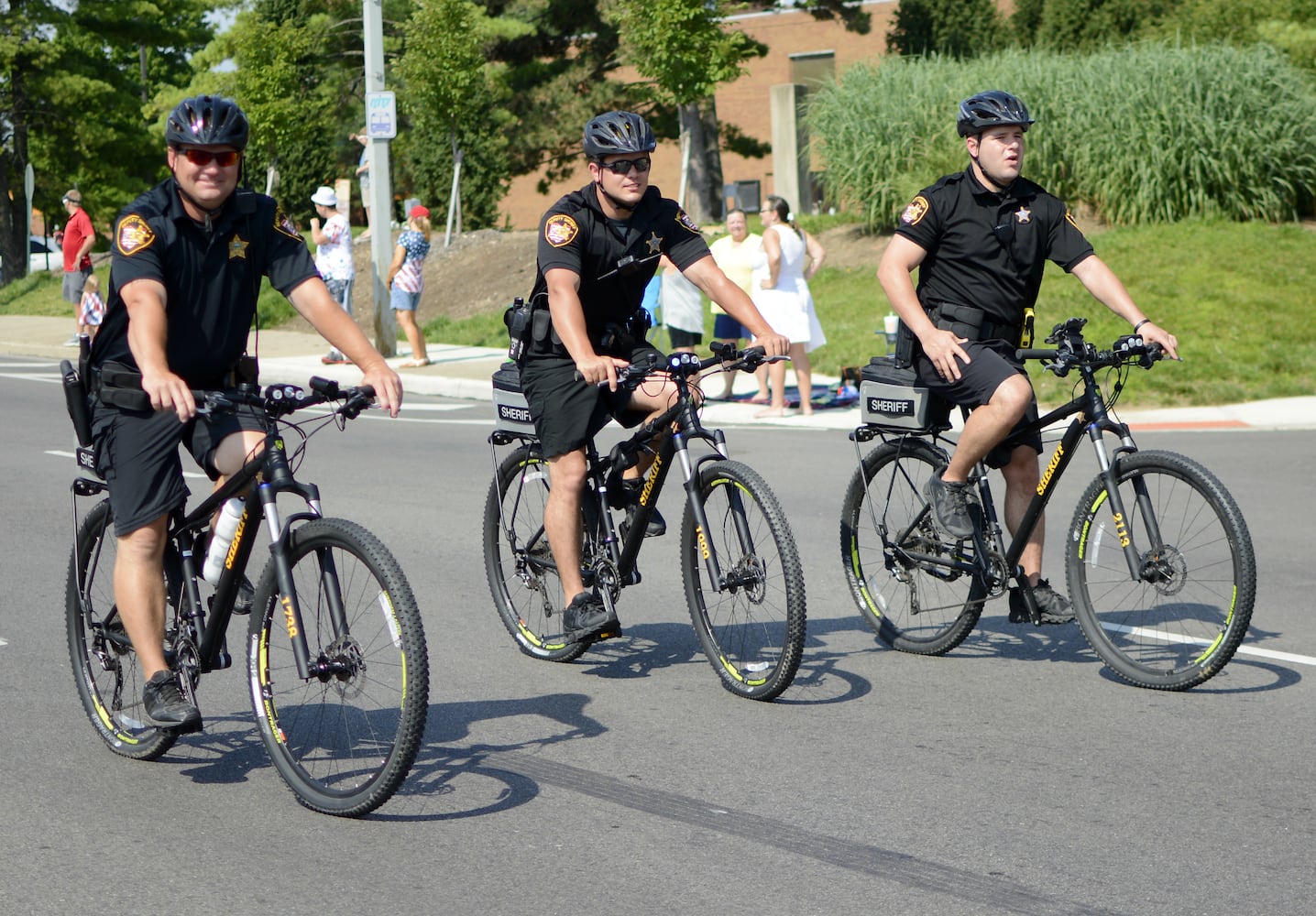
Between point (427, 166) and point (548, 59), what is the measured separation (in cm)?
469

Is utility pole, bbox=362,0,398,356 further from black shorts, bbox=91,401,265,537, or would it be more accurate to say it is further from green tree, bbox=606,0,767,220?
black shorts, bbox=91,401,265,537

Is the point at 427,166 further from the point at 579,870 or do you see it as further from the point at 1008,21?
the point at 579,870

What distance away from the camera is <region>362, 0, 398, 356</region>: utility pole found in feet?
67.6

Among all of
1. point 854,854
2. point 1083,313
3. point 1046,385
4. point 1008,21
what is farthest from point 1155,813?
point 1008,21

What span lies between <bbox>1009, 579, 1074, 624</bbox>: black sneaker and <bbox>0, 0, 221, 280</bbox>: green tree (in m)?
38.2

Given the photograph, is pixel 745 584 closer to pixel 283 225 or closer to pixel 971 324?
pixel 971 324

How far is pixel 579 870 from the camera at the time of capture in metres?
4.25

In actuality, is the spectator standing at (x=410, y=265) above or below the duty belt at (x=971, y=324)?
above

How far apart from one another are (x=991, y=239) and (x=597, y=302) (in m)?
1.48

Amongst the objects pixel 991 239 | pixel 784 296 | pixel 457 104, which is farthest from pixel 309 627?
pixel 457 104

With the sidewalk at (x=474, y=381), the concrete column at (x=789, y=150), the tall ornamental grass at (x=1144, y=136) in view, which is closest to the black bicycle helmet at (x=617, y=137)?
the sidewalk at (x=474, y=381)

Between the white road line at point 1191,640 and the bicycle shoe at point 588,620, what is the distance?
1781mm

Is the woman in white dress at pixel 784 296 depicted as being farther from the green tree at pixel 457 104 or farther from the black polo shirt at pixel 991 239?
the green tree at pixel 457 104

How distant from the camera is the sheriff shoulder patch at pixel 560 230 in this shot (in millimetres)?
6008
